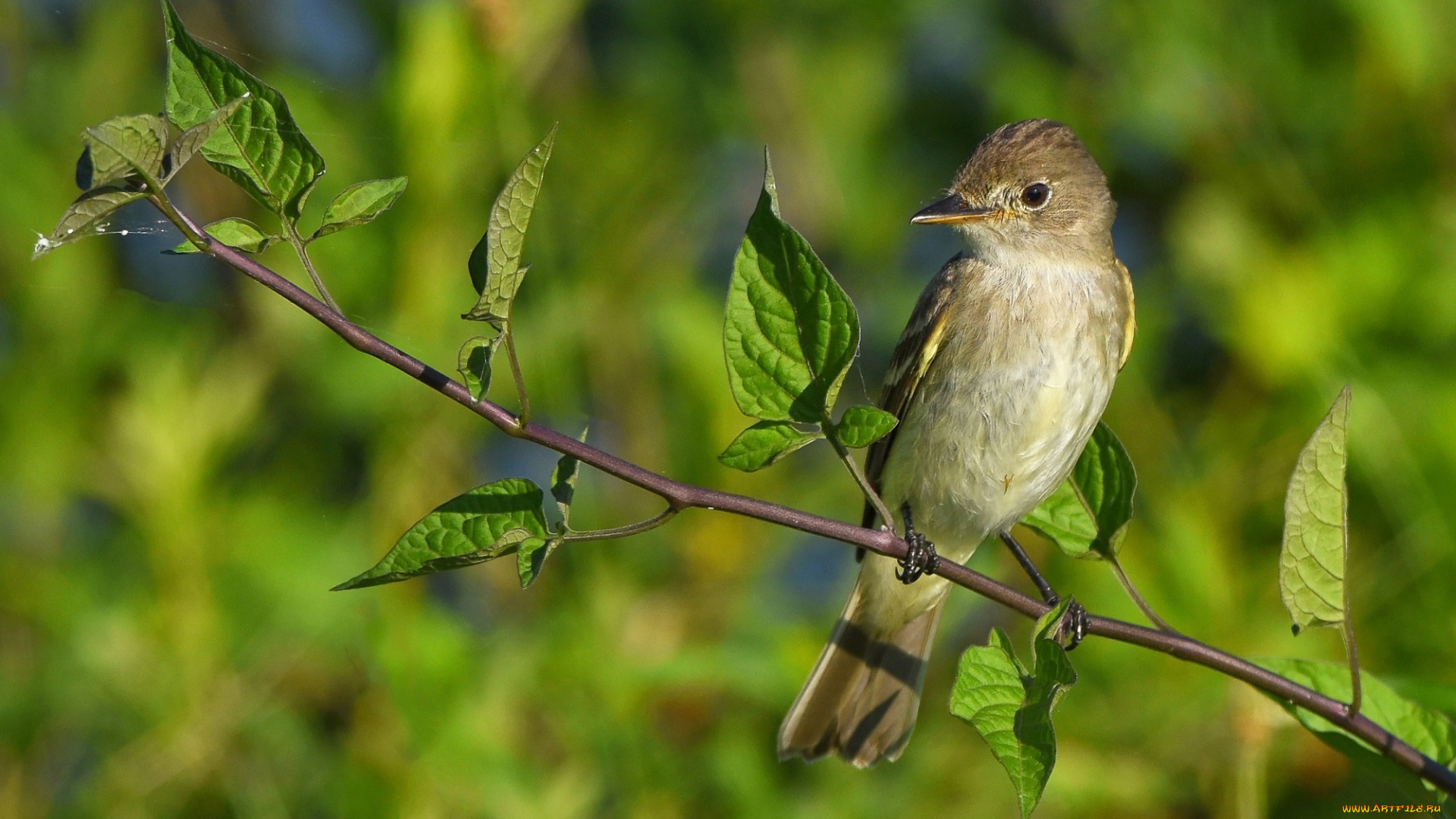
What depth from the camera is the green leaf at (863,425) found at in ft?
5.24

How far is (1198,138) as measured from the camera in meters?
3.74

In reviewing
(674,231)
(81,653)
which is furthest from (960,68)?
(81,653)

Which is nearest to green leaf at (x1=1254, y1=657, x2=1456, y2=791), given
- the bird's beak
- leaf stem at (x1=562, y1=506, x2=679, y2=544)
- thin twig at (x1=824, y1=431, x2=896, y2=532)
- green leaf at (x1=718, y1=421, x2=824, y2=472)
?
thin twig at (x1=824, y1=431, x2=896, y2=532)

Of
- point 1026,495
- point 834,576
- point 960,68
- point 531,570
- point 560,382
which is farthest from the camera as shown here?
point 960,68

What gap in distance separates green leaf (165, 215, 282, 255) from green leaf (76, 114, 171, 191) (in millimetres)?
147

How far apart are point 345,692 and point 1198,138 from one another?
8.33 feet

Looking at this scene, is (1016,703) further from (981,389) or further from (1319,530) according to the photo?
(981,389)

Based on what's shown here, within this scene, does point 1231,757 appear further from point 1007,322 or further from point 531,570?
point 531,570

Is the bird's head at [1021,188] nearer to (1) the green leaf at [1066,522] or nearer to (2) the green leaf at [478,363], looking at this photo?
(1) the green leaf at [1066,522]

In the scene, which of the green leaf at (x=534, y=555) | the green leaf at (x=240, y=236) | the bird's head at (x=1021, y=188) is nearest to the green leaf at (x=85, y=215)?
the green leaf at (x=240, y=236)

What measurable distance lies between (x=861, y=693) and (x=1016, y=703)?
5.67ft

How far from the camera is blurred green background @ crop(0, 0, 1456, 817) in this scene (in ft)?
9.84

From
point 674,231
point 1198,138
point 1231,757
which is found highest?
point 1198,138

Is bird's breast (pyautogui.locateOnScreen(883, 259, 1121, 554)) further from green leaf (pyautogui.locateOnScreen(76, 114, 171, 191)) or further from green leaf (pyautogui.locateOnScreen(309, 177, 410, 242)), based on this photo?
green leaf (pyautogui.locateOnScreen(76, 114, 171, 191))
